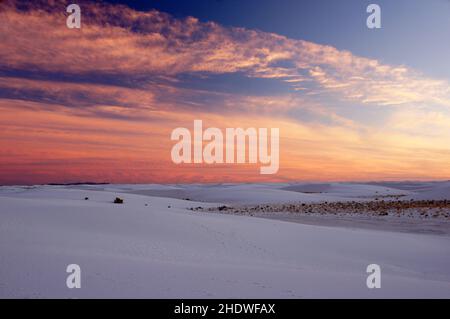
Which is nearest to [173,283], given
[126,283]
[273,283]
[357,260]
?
[126,283]

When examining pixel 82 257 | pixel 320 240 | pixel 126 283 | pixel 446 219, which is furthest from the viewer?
pixel 446 219

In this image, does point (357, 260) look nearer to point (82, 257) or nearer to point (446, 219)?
point (82, 257)

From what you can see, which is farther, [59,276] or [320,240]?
[320,240]

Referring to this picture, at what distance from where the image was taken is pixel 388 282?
6.50 metres

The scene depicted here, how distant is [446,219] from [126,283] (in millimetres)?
16866

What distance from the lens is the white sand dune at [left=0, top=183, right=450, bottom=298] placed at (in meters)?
5.25

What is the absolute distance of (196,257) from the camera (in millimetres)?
7781

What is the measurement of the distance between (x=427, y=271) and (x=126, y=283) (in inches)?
292

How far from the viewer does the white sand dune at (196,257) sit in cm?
525
